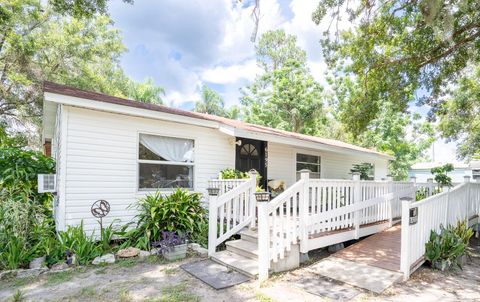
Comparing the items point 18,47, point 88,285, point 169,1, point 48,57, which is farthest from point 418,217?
Result: point 48,57

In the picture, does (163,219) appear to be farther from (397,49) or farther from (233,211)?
(397,49)

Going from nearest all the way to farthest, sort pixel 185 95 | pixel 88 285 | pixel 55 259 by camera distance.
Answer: pixel 88 285
pixel 55 259
pixel 185 95

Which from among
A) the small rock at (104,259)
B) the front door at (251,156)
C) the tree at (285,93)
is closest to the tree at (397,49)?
the front door at (251,156)

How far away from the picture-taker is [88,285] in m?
3.91

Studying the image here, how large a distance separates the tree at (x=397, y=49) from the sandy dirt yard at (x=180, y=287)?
194 inches

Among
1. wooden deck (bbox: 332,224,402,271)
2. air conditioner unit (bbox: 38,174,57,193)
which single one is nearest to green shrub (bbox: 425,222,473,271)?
wooden deck (bbox: 332,224,402,271)

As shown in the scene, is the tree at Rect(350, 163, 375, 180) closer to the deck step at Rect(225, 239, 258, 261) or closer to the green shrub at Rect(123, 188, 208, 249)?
the deck step at Rect(225, 239, 258, 261)

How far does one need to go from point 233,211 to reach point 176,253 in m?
1.32

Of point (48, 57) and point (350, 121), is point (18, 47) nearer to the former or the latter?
point (48, 57)

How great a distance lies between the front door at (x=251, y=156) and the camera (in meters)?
8.09

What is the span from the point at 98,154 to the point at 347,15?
22.6ft

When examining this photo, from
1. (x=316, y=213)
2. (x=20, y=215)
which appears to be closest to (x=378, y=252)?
(x=316, y=213)

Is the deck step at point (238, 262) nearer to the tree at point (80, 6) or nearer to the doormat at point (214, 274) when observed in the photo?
the doormat at point (214, 274)

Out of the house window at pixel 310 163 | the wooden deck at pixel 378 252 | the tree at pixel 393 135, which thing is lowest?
the wooden deck at pixel 378 252
